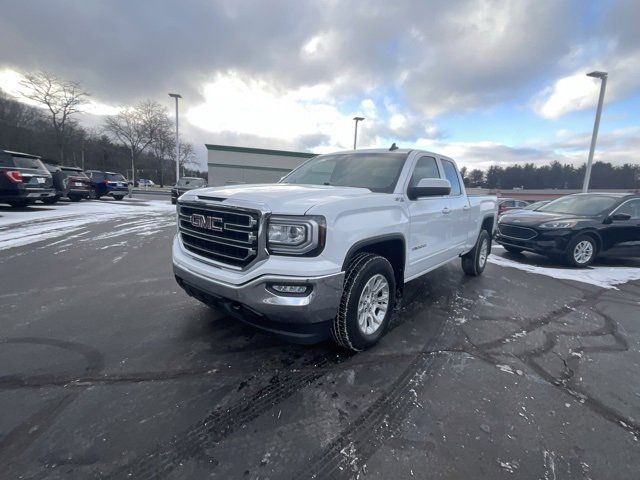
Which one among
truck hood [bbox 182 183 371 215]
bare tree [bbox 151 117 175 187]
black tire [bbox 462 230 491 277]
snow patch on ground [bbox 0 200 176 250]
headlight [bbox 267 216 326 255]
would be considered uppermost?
bare tree [bbox 151 117 175 187]

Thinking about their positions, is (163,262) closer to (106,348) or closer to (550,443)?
(106,348)

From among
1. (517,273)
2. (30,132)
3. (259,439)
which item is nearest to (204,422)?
(259,439)

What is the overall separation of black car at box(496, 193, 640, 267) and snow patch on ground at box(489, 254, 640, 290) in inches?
13.0

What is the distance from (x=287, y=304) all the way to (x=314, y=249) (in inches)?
17.2

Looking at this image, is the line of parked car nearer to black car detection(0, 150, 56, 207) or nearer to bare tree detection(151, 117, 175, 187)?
black car detection(0, 150, 56, 207)

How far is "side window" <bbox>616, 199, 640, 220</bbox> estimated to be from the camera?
7238 mm

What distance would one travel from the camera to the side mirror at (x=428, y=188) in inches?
127

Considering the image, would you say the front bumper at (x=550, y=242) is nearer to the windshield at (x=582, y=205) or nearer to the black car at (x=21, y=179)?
the windshield at (x=582, y=205)

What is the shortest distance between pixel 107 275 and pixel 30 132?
52.5m

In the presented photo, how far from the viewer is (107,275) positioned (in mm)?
5023

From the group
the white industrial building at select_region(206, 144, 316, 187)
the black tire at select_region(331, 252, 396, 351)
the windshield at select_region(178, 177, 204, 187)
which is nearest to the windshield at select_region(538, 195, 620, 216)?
the black tire at select_region(331, 252, 396, 351)

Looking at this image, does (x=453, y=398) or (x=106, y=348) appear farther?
(x=106, y=348)

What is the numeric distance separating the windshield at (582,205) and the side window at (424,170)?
17.0 feet

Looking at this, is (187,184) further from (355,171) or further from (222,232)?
(222,232)
